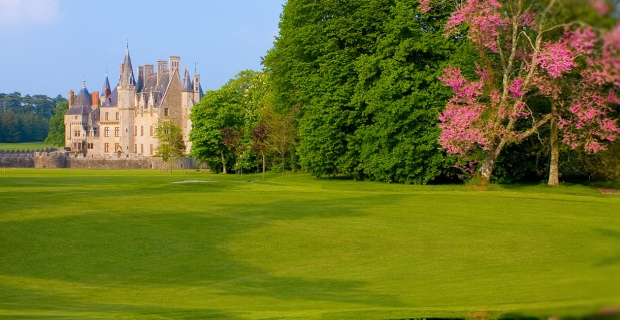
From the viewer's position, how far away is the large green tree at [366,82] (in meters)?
49.2

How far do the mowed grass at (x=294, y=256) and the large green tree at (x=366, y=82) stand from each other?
42.8 feet

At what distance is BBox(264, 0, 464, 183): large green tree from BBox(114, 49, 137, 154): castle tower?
80171mm

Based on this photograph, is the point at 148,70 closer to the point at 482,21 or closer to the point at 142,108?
the point at 142,108

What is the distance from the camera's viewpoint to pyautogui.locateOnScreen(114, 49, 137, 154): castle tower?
13862cm

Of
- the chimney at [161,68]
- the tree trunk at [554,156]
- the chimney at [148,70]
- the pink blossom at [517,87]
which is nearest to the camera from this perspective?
the pink blossom at [517,87]

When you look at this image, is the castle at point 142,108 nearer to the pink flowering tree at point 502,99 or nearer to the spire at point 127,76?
the spire at point 127,76

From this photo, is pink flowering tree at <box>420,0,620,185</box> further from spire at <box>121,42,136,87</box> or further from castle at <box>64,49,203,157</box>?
spire at <box>121,42,136,87</box>

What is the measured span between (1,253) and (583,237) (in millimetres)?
16987

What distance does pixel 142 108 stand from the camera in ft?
448

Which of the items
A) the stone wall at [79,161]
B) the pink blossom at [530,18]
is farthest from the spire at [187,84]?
the pink blossom at [530,18]

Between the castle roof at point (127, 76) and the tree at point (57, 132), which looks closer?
the castle roof at point (127, 76)

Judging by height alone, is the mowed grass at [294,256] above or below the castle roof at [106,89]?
below

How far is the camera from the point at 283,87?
2491 inches

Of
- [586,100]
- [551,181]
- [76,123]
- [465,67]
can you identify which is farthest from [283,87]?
[76,123]
